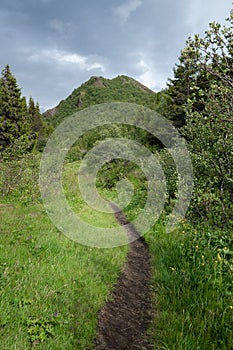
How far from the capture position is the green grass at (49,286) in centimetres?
479

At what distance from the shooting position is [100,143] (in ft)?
107

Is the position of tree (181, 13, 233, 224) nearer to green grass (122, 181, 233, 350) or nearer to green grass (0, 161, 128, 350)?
green grass (122, 181, 233, 350)

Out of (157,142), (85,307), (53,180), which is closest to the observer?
(85,307)

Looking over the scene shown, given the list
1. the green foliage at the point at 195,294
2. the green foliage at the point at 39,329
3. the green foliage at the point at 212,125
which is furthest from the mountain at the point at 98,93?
the green foliage at the point at 39,329

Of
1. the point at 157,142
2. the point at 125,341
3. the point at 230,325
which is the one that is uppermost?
the point at 157,142

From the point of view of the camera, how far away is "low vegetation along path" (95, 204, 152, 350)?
5.17 meters

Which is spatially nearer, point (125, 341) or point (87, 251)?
point (125, 341)

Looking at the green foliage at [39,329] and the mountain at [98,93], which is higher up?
the mountain at [98,93]

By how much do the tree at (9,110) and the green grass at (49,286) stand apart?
145 feet

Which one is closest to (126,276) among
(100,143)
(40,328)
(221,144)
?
(40,328)

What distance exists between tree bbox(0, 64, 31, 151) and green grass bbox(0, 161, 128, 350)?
44185 mm

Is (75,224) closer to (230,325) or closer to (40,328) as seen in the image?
A: (40,328)

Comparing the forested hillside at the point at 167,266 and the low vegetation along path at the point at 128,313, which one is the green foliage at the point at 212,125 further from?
the low vegetation along path at the point at 128,313

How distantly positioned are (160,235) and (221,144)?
17.0 feet
